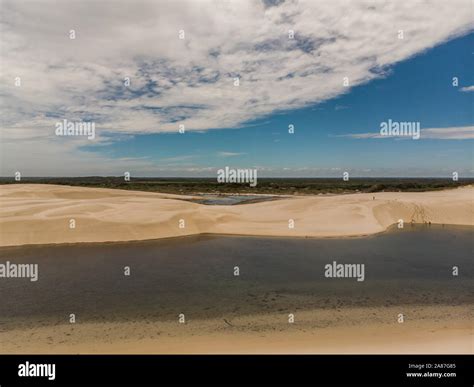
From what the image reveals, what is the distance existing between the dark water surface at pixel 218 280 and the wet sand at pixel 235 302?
0.05m

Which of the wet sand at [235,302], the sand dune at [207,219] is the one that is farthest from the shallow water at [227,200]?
the wet sand at [235,302]

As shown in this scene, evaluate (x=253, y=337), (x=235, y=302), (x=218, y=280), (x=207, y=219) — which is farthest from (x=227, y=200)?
(x=253, y=337)

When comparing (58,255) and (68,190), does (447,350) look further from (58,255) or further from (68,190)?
(68,190)

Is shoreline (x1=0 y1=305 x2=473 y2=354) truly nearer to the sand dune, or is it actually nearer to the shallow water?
the sand dune

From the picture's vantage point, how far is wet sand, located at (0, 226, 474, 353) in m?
7.63

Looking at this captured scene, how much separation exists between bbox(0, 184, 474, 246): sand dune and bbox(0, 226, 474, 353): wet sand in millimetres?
2982

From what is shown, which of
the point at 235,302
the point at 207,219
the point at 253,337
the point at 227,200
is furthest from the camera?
the point at 227,200

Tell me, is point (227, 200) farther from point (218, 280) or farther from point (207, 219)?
point (218, 280)

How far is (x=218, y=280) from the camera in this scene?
1254 cm

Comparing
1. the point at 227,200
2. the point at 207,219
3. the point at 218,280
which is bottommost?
the point at 218,280

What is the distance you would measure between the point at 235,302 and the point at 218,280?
93.3 inches

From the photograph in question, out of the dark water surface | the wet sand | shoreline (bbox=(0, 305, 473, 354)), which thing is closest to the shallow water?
the dark water surface

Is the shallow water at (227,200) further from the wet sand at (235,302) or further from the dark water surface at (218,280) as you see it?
the wet sand at (235,302)
